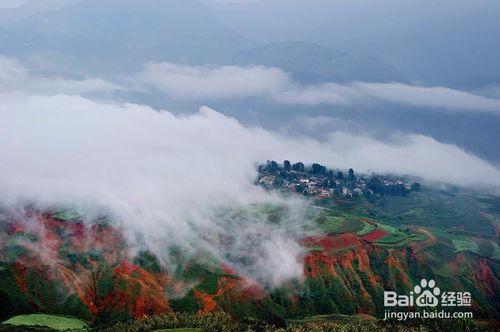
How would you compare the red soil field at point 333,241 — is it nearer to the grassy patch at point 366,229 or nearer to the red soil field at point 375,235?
the red soil field at point 375,235

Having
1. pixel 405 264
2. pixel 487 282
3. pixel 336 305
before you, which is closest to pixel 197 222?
pixel 336 305

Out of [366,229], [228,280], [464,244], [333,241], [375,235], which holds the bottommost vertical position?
[228,280]

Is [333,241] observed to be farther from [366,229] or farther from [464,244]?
[464,244]

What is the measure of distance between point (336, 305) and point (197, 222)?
43.3 m

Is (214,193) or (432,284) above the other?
(214,193)

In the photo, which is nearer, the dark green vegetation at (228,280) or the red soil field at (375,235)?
the dark green vegetation at (228,280)

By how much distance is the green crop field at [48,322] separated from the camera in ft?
355

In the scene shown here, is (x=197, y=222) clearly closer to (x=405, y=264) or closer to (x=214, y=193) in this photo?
(x=214, y=193)

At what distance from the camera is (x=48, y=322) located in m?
111

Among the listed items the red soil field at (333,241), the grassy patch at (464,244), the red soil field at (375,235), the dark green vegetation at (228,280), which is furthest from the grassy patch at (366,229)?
the grassy patch at (464,244)

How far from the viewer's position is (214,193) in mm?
179125

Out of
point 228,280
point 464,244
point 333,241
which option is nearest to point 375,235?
point 333,241

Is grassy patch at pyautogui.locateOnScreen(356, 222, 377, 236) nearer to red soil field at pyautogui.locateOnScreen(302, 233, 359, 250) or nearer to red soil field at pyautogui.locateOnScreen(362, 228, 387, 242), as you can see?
red soil field at pyautogui.locateOnScreen(362, 228, 387, 242)

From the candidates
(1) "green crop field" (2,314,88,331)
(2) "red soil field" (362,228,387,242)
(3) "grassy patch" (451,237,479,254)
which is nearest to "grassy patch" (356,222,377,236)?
(2) "red soil field" (362,228,387,242)
